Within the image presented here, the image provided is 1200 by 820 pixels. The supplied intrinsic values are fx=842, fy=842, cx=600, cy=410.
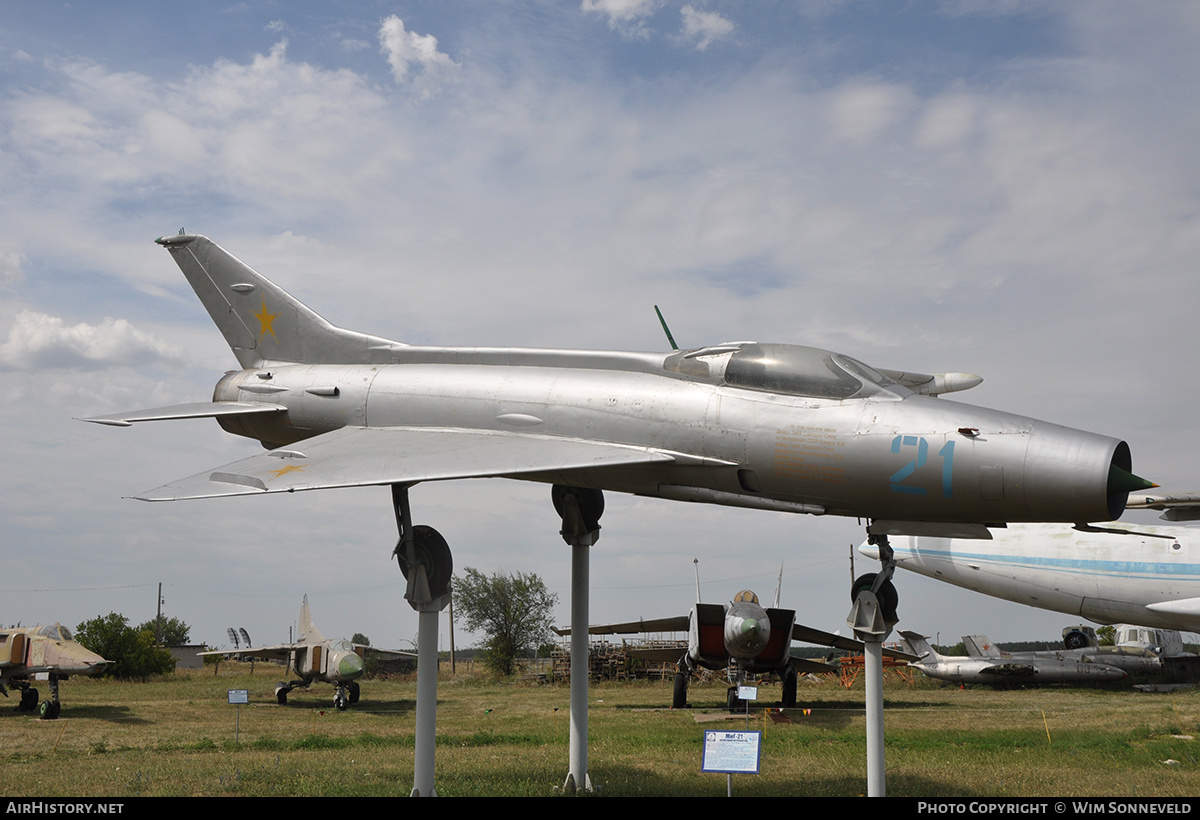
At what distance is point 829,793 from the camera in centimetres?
938

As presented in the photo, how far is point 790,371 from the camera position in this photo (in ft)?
21.9

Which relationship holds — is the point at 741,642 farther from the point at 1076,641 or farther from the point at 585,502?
the point at 1076,641

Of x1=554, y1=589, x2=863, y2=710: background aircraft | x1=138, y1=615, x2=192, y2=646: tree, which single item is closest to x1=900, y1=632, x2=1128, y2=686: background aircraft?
x1=554, y1=589, x2=863, y2=710: background aircraft

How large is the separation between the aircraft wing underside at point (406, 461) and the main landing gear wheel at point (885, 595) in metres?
1.91

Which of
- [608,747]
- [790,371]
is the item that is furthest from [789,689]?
[790,371]

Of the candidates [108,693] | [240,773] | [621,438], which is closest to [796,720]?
[240,773]

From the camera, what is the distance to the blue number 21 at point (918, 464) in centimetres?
596

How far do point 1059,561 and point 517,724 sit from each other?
15.4m

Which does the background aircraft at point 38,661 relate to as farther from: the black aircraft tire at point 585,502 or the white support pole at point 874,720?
the white support pole at point 874,720

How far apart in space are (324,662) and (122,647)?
16.1 metres

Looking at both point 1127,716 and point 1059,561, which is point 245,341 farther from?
point 1059,561

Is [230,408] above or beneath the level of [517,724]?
above

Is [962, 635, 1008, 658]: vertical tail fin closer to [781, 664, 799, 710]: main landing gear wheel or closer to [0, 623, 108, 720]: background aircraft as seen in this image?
[781, 664, 799, 710]: main landing gear wheel

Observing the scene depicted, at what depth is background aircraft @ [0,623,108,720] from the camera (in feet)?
67.8
